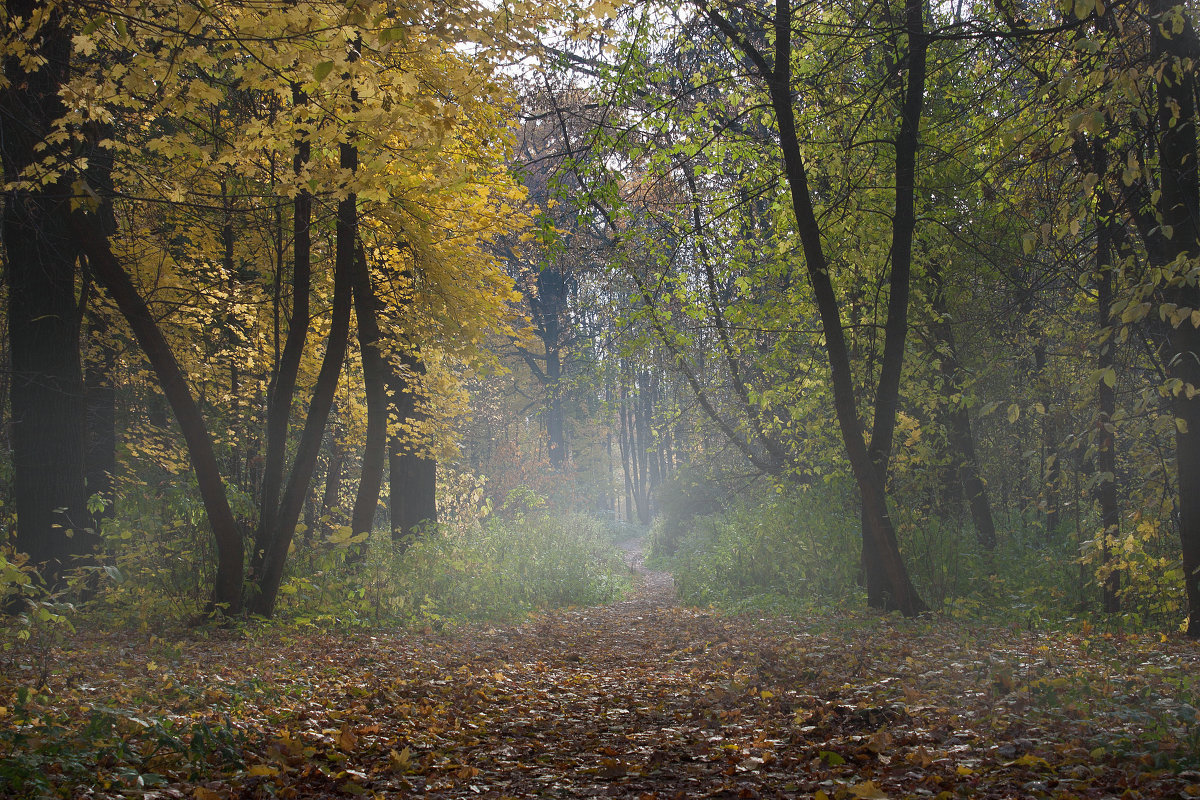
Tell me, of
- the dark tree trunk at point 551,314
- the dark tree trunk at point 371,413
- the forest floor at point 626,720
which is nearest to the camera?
the forest floor at point 626,720

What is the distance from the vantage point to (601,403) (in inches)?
619

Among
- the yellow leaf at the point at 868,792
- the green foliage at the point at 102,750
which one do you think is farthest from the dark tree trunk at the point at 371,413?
the yellow leaf at the point at 868,792

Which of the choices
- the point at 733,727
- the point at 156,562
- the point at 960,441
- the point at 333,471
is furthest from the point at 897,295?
the point at 333,471

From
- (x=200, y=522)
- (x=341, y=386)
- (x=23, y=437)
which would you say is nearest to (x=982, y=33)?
(x=200, y=522)

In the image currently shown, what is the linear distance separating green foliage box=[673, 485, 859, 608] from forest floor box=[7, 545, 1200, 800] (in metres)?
4.25

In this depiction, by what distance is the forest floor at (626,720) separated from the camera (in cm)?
366

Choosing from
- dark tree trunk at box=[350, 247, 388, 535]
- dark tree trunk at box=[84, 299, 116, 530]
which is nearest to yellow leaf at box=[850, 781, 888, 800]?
dark tree trunk at box=[350, 247, 388, 535]

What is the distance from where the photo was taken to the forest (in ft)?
15.0

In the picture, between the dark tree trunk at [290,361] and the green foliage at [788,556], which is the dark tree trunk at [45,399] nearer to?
the dark tree trunk at [290,361]

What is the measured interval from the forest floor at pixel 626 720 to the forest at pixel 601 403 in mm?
42

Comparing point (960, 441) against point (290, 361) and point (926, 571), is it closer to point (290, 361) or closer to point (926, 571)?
point (926, 571)

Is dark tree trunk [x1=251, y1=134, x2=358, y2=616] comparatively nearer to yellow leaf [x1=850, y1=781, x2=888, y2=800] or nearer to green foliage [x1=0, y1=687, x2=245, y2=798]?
green foliage [x1=0, y1=687, x2=245, y2=798]

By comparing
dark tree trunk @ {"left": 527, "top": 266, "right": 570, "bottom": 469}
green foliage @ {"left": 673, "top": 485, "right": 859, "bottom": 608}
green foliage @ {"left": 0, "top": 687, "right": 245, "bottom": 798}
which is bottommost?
green foliage @ {"left": 673, "top": 485, "right": 859, "bottom": 608}

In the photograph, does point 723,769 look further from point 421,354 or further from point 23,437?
point 421,354
